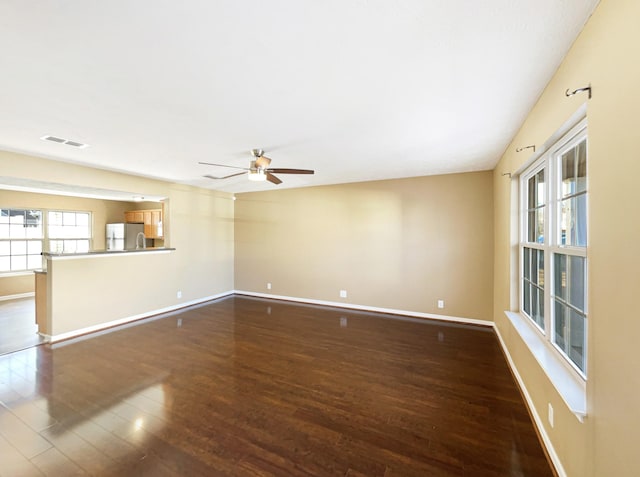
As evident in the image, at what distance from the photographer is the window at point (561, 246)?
1.65m

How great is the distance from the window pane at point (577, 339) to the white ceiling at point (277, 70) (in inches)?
61.7

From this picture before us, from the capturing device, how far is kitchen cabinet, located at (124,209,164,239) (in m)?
6.08

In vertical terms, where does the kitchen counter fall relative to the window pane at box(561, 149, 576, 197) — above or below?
below

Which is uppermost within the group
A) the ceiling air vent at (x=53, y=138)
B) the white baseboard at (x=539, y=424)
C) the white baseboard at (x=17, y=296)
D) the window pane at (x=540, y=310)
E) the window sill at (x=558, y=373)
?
the ceiling air vent at (x=53, y=138)

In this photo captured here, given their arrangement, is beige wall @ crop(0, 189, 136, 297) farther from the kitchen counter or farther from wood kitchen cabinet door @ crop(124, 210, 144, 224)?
the kitchen counter

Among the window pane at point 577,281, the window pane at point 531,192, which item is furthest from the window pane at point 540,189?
the window pane at point 577,281

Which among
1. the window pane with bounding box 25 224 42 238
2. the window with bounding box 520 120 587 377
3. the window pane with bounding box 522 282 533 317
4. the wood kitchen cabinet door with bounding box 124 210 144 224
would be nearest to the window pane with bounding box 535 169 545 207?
the window with bounding box 520 120 587 377

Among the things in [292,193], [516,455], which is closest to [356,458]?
[516,455]

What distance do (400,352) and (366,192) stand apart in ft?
9.45

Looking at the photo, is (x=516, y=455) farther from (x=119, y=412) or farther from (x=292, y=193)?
(x=292, y=193)

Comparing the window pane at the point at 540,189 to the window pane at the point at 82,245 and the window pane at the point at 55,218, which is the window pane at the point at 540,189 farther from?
the window pane at the point at 55,218

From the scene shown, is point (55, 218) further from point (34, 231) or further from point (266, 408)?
point (266, 408)

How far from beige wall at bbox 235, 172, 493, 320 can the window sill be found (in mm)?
1874

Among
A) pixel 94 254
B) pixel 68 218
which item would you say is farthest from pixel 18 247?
pixel 94 254
